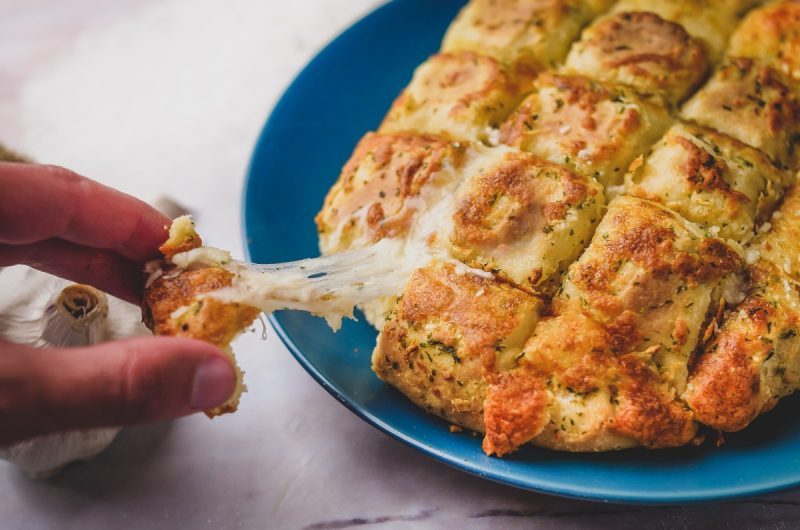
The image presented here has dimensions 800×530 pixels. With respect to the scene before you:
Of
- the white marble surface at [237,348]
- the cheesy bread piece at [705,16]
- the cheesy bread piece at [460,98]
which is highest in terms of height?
the cheesy bread piece at [705,16]

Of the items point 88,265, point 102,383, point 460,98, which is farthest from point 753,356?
point 88,265

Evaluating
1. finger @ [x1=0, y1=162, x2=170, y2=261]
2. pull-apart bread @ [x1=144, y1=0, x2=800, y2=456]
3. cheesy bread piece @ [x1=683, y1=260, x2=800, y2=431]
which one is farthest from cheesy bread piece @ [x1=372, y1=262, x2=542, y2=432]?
finger @ [x1=0, y1=162, x2=170, y2=261]

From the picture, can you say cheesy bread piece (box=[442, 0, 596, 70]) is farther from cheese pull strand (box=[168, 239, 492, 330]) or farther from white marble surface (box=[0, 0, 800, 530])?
white marble surface (box=[0, 0, 800, 530])

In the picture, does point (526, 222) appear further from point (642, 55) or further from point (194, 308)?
point (194, 308)

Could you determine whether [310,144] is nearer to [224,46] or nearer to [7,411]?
[224,46]

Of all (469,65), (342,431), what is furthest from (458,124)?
(342,431)

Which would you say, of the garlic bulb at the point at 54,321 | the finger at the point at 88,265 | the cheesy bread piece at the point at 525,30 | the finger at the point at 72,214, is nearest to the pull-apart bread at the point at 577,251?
the cheesy bread piece at the point at 525,30

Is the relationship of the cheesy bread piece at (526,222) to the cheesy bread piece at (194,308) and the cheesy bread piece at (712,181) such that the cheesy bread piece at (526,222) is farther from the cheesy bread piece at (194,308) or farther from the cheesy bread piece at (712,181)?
the cheesy bread piece at (194,308)
